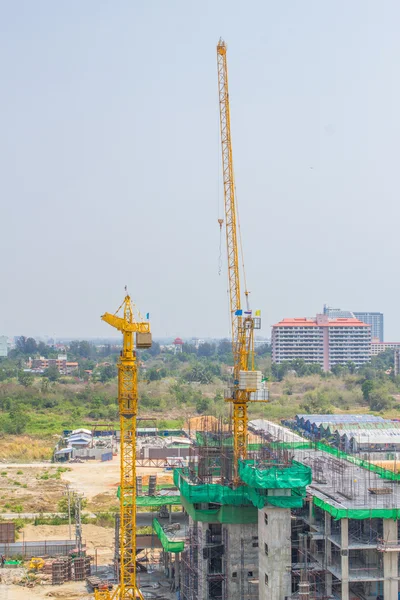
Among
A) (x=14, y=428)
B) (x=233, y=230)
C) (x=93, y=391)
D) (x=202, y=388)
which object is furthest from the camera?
(x=202, y=388)

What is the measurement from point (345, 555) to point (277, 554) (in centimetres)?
311

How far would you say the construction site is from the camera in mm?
38312

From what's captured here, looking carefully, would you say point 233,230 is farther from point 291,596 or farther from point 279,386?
point 279,386

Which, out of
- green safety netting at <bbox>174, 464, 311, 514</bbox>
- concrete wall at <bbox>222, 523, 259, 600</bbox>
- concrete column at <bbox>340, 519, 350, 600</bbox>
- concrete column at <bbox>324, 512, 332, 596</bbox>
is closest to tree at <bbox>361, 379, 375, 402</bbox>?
green safety netting at <bbox>174, 464, 311, 514</bbox>

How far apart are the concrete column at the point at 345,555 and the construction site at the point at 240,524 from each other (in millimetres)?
49

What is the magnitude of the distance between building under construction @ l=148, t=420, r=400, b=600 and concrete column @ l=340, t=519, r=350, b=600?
0.04 metres

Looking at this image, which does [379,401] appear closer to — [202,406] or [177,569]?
[202,406]

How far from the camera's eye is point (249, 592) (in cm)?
4200

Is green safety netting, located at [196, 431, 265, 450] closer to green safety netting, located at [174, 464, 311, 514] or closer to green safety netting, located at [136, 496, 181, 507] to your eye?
green safety netting, located at [136, 496, 181, 507]

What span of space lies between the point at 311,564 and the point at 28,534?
1012 inches

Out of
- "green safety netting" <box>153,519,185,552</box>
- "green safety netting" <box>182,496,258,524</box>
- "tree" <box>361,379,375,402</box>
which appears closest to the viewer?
"green safety netting" <box>182,496,258,524</box>

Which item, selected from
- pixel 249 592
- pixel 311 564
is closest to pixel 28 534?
pixel 249 592

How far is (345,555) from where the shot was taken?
37188mm

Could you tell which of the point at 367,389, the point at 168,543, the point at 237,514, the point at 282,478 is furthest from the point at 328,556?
the point at 367,389
